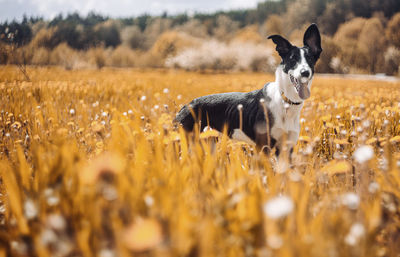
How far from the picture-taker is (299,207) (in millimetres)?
991

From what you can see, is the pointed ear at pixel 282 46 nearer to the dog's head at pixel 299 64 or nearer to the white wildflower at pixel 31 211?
the dog's head at pixel 299 64

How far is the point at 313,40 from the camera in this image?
8.04ft

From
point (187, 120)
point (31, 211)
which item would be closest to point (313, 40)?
point (187, 120)

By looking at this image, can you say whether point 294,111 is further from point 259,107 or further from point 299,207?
point 299,207

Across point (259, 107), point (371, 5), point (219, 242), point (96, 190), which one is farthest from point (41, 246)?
point (371, 5)

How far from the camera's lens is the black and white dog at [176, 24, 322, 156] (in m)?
2.24

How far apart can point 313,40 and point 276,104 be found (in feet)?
2.25

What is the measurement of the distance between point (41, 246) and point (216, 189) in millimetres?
715

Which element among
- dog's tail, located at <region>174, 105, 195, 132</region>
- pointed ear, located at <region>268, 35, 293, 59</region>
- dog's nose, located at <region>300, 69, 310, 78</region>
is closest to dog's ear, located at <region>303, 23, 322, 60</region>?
pointed ear, located at <region>268, 35, 293, 59</region>

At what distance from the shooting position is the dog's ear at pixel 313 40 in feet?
7.86

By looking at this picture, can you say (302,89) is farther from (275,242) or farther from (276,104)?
(275,242)

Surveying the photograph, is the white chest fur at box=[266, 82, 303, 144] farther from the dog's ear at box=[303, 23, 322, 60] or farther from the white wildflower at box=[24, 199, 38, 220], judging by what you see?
the white wildflower at box=[24, 199, 38, 220]

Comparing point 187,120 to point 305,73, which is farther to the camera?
point 187,120

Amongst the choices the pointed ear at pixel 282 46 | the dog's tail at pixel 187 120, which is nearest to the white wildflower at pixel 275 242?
the dog's tail at pixel 187 120
